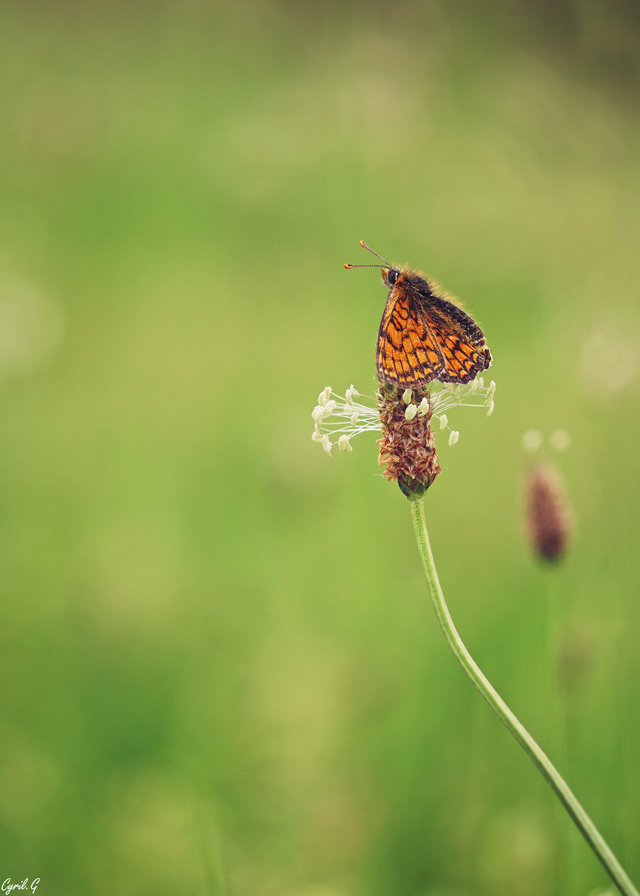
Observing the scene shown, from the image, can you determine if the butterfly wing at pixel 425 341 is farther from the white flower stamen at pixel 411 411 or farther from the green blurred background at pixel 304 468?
the green blurred background at pixel 304 468

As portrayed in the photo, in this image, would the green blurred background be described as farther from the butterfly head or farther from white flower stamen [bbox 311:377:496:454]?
the butterfly head

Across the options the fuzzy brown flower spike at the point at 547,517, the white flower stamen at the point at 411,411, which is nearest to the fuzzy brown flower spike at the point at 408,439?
the white flower stamen at the point at 411,411

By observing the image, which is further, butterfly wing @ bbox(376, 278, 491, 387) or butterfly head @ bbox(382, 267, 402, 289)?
butterfly head @ bbox(382, 267, 402, 289)

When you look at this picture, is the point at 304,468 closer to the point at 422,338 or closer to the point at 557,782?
the point at 422,338

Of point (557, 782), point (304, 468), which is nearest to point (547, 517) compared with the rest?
point (557, 782)

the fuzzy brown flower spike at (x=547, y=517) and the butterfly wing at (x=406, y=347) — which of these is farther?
the fuzzy brown flower spike at (x=547, y=517)

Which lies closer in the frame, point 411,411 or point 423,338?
point 411,411

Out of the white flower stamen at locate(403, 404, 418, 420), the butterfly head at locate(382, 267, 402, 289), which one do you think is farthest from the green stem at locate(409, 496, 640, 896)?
the butterfly head at locate(382, 267, 402, 289)
